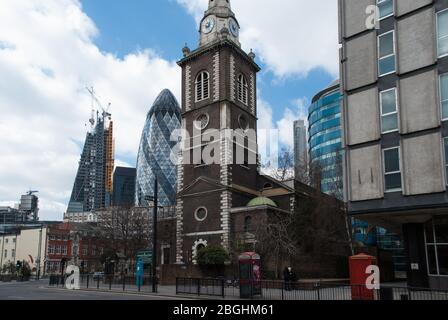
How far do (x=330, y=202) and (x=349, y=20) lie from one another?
22.2 m

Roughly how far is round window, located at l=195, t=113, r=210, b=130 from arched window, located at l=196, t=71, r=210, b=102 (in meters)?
2.20

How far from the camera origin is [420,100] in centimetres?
2361

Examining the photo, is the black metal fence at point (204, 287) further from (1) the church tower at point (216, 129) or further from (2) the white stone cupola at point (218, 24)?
(2) the white stone cupola at point (218, 24)

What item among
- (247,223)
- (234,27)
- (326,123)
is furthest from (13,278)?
(326,123)

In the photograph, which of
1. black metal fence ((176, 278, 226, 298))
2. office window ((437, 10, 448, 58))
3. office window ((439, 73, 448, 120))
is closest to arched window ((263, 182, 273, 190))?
black metal fence ((176, 278, 226, 298))

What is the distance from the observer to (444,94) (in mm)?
22922

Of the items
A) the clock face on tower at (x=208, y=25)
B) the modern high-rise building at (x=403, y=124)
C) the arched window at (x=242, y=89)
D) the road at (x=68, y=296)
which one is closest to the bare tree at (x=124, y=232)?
the arched window at (x=242, y=89)

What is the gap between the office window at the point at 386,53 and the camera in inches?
994

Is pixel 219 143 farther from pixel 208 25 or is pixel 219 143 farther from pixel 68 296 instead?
pixel 68 296

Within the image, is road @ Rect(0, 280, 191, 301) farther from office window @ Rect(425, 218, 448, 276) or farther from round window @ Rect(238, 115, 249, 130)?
round window @ Rect(238, 115, 249, 130)

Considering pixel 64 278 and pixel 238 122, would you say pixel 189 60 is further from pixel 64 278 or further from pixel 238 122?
pixel 64 278

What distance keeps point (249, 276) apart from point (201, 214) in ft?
83.5

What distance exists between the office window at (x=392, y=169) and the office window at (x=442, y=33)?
528cm
